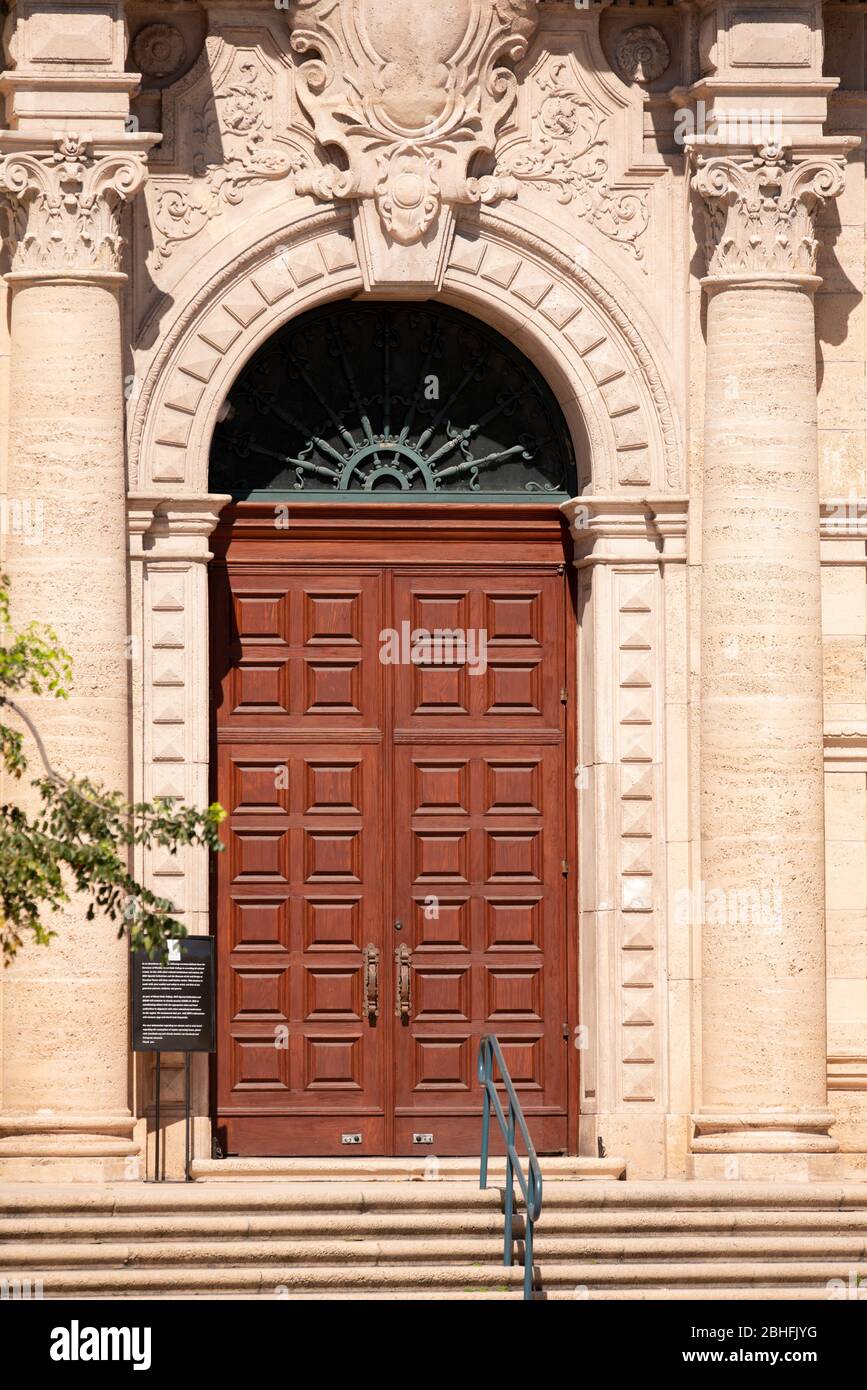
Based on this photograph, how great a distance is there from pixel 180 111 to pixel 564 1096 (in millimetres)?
7382

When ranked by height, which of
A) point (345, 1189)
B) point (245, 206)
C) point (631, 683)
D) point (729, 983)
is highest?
point (245, 206)

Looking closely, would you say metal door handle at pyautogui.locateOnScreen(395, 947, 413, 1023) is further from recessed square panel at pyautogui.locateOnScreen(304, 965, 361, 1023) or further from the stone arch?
the stone arch

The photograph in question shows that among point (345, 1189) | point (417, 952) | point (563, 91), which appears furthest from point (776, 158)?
point (345, 1189)

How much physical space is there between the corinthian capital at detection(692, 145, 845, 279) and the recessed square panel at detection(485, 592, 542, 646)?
2.75 metres

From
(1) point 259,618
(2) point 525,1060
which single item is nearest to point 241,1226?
(2) point 525,1060

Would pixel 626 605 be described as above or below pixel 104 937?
above

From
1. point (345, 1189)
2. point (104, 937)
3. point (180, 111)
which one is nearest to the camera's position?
point (345, 1189)

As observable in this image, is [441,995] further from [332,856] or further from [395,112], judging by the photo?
[395,112]

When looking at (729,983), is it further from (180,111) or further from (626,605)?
(180,111)

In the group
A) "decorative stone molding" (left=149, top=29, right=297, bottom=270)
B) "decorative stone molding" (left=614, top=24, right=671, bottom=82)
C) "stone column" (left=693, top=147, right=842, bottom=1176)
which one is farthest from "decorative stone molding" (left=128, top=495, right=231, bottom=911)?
"decorative stone molding" (left=614, top=24, right=671, bottom=82)

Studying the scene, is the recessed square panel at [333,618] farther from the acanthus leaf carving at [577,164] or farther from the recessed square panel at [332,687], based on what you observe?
the acanthus leaf carving at [577,164]

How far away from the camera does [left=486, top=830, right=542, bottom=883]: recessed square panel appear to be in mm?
20312

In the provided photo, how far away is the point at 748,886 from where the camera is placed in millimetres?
19234

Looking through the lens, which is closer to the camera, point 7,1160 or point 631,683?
point 7,1160
